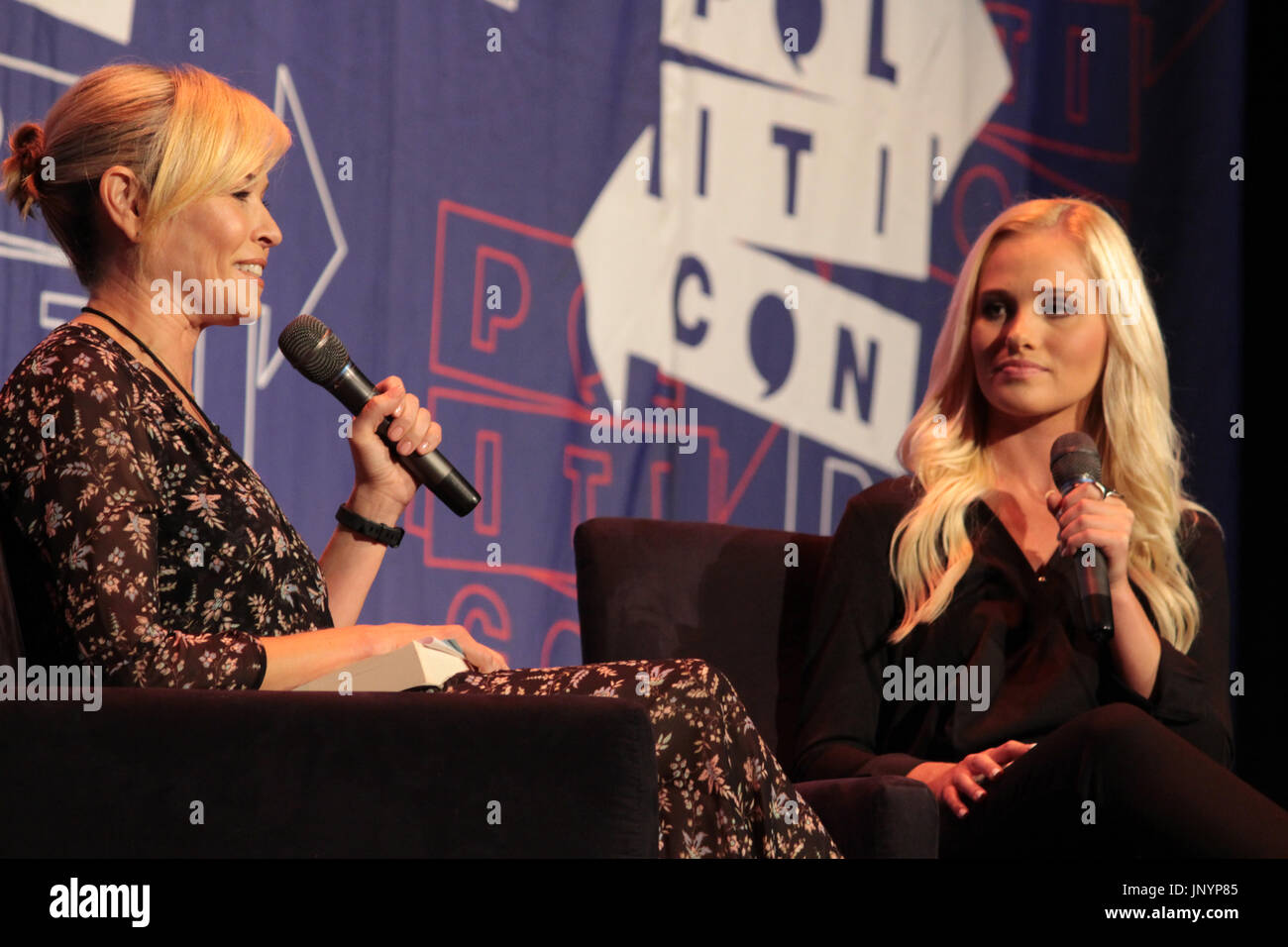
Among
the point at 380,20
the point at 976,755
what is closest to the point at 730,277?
the point at 380,20

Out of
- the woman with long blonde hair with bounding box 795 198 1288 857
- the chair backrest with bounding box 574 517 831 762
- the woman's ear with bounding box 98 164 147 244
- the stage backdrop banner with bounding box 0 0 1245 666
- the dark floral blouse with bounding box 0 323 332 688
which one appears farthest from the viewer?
the stage backdrop banner with bounding box 0 0 1245 666

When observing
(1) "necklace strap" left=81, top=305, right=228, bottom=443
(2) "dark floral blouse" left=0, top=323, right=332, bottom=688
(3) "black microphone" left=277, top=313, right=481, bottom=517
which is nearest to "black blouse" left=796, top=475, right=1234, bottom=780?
(3) "black microphone" left=277, top=313, right=481, bottom=517

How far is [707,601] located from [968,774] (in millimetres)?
482

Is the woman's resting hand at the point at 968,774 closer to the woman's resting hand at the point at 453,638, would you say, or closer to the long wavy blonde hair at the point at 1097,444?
the long wavy blonde hair at the point at 1097,444

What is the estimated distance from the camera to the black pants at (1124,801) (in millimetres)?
1524

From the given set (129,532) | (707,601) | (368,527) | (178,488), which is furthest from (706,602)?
(129,532)

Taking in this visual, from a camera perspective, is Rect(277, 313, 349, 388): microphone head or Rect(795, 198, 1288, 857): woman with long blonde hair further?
Rect(795, 198, 1288, 857): woman with long blonde hair

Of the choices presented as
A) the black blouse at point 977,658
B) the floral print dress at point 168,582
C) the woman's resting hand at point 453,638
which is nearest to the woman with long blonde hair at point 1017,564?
the black blouse at point 977,658

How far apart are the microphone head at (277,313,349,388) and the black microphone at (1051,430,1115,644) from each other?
3.11 ft

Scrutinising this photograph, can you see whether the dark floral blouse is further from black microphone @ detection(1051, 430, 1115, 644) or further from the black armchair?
black microphone @ detection(1051, 430, 1115, 644)

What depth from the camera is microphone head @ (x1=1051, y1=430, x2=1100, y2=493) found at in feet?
6.48

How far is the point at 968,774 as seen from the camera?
184cm

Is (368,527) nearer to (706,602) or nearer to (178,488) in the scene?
(178,488)
